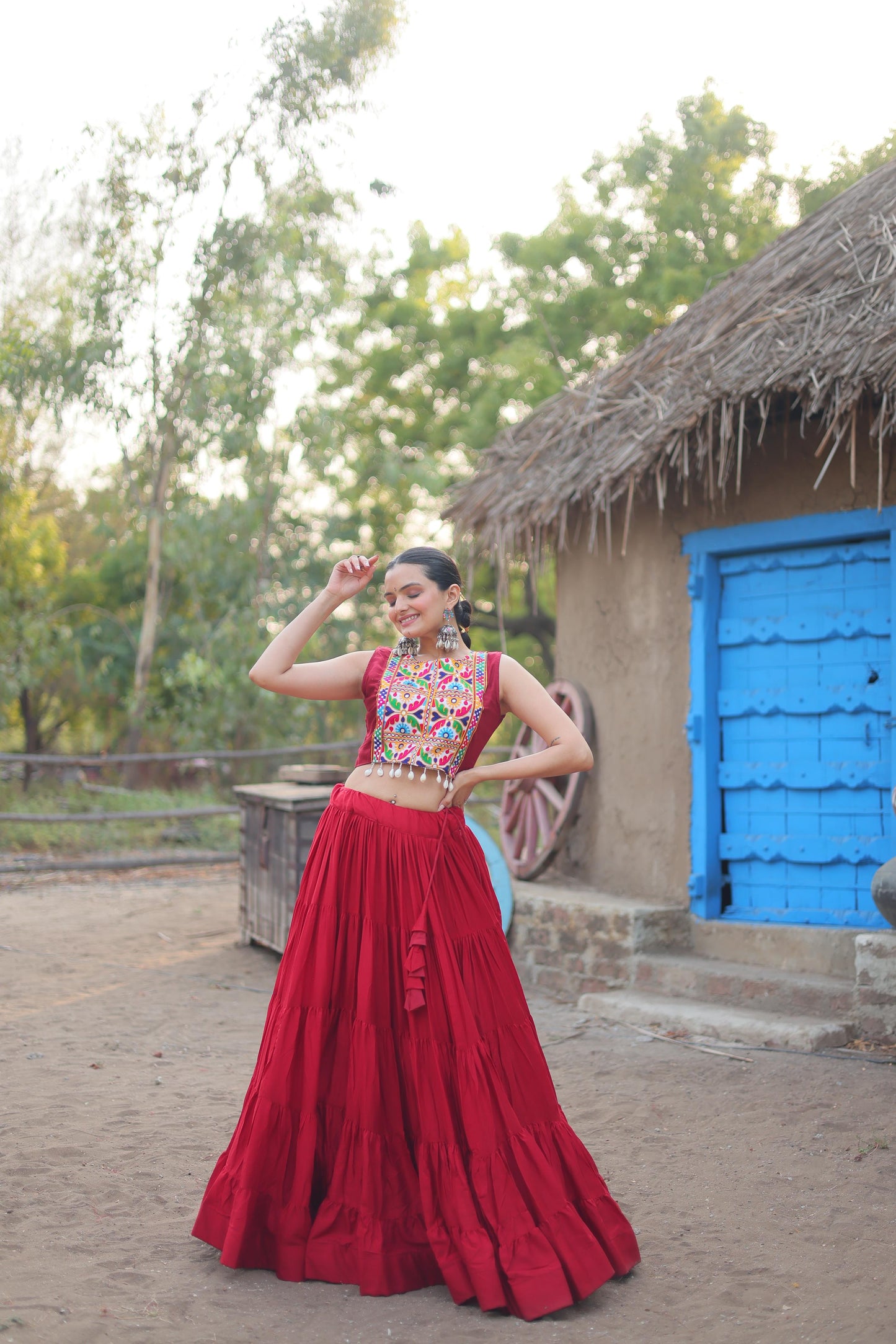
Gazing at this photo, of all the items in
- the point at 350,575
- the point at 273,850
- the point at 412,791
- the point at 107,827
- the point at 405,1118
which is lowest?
the point at 107,827

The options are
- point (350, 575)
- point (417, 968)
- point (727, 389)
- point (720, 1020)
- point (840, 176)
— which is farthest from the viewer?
point (840, 176)

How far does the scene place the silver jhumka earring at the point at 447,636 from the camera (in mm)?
2803

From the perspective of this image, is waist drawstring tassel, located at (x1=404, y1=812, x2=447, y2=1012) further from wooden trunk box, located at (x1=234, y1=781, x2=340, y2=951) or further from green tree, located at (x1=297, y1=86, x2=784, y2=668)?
green tree, located at (x1=297, y1=86, x2=784, y2=668)

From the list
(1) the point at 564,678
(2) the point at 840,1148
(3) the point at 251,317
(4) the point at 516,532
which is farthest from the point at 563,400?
(3) the point at 251,317

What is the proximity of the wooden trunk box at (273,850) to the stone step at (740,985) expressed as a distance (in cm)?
199

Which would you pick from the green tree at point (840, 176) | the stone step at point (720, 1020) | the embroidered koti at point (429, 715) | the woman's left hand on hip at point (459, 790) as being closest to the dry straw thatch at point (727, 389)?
the green tree at point (840, 176)

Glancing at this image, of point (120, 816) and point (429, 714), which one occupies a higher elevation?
point (429, 714)

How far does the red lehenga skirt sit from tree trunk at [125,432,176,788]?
1112 cm

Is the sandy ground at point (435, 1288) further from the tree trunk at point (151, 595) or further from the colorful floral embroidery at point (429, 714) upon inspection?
the tree trunk at point (151, 595)

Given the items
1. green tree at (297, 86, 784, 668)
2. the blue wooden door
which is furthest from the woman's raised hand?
green tree at (297, 86, 784, 668)

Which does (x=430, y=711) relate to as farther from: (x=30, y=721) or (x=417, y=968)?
(x=30, y=721)

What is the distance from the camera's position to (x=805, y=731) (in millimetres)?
5480

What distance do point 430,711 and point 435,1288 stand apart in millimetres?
Answer: 1352

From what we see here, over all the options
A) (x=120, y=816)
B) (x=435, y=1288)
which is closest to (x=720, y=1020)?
(x=435, y=1288)
